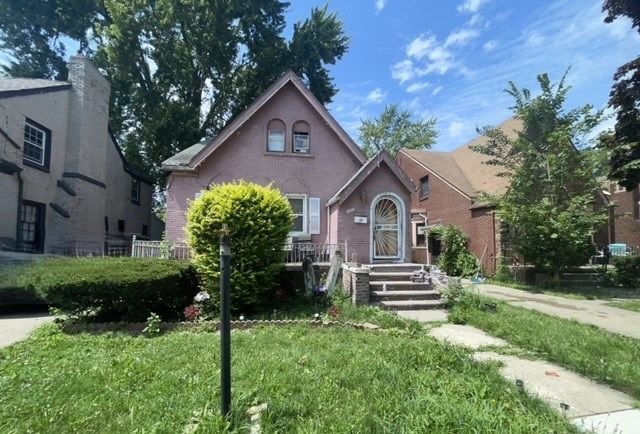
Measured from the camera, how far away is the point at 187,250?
1091 cm

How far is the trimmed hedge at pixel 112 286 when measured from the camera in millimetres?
6086

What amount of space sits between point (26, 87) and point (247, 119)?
8356 millimetres

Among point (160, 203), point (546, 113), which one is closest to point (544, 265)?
point (546, 113)

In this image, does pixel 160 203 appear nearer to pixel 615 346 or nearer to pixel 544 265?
pixel 544 265

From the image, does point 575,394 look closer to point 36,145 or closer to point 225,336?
point 225,336

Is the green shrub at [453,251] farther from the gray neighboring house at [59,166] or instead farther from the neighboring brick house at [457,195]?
the gray neighboring house at [59,166]

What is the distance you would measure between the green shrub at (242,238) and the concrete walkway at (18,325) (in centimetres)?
336

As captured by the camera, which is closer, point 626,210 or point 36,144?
point 36,144

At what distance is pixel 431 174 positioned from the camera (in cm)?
2131

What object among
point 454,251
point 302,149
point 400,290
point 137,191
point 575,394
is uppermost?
point 302,149

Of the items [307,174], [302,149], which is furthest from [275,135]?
[307,174]

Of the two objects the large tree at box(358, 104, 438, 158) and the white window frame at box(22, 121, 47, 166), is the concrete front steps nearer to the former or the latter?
the white window frame at box(22, 121, 47, 166)

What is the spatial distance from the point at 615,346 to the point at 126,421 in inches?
277

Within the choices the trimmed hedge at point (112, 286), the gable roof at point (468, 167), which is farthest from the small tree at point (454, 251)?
the trimmed hedge at point (112, 286)
